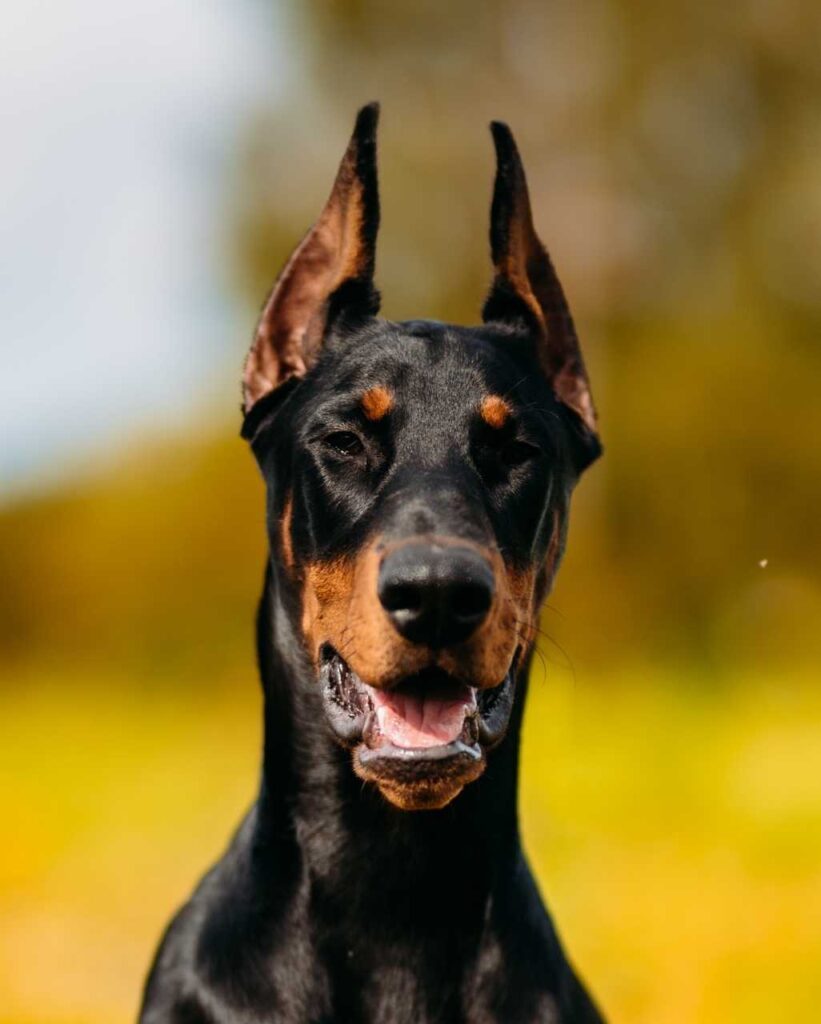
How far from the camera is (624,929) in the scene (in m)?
6.42

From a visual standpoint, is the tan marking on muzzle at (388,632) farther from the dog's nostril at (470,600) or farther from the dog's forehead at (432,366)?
the dog's forehead at (432,366)

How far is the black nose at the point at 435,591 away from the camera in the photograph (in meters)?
2.72

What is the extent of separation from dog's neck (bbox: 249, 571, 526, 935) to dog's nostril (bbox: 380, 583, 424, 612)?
0.59 metres

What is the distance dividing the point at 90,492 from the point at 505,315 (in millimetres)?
12730

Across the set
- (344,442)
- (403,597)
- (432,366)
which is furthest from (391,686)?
(432,366)

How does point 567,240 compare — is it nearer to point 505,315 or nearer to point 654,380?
point 654,380

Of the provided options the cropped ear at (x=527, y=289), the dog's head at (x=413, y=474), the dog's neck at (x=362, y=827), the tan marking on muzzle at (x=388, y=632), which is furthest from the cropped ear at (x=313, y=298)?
the tan marking on muzzle at (x=388, y=632)

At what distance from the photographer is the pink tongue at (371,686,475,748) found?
9.56 feet

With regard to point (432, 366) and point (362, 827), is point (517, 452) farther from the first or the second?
point (362, 827)

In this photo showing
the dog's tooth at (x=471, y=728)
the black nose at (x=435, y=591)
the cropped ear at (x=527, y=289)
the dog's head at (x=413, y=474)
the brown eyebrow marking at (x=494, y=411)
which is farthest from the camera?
the cropped ear at (x=527, y=289)

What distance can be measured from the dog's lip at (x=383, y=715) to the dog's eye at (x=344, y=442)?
442 millimetres

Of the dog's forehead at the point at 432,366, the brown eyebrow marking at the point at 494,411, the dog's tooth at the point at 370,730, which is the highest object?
the dog's forehead at the point at 432,366

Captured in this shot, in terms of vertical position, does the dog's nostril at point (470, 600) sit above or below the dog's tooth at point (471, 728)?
above

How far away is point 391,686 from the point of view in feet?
9.43
